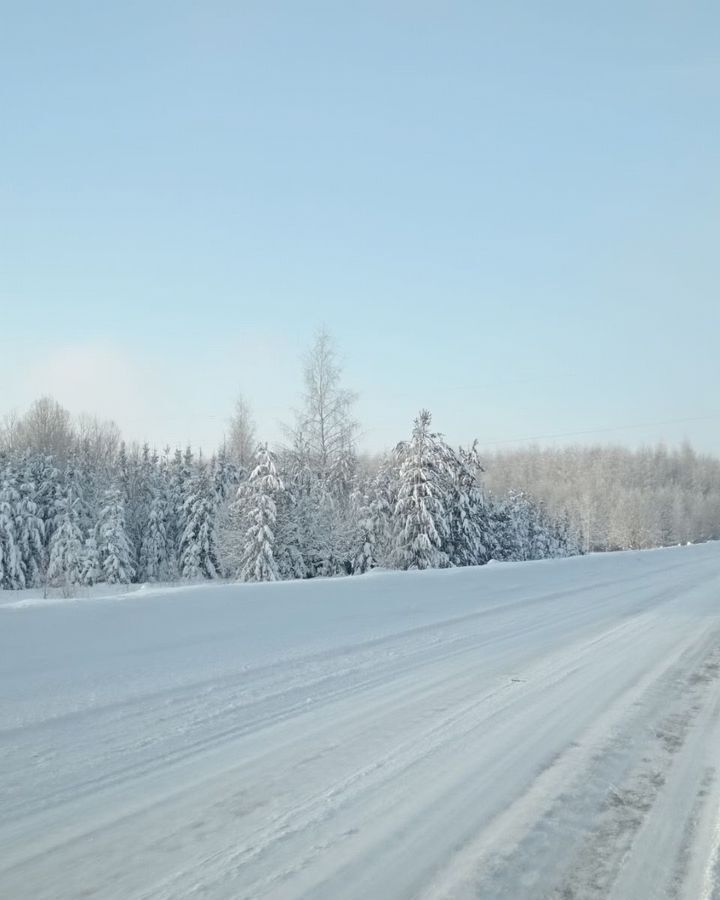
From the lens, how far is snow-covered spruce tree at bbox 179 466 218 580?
4591cm

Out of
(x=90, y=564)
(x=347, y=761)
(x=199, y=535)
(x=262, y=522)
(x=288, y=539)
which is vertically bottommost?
(x=90, y=564)

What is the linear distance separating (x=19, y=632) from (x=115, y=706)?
280cm

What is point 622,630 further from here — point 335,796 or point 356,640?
point 335,796

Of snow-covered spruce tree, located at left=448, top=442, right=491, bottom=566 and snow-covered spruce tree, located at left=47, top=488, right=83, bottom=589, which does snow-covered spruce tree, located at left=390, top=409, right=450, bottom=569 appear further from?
snow-covered spruce tree, located at left=47, top=488, right=83, bottom=589

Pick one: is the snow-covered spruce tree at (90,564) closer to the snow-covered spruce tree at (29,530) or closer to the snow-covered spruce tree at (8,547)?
the snow-covered spruce tree at (29,530)

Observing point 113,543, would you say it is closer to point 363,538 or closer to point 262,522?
point 262,522

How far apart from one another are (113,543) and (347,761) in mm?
44978

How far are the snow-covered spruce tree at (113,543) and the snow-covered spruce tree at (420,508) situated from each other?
68.2ft

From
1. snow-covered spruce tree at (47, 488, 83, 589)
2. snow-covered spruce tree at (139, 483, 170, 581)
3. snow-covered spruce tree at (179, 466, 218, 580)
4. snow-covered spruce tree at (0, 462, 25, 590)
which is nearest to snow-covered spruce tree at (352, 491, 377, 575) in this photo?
snow-covered spruce tree at (179, 466, 218, 580)

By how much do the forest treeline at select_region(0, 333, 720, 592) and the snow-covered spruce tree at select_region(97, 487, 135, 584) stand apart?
0.08 metres

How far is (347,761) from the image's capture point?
183 inches

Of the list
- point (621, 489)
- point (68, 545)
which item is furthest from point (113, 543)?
point (621, 489)

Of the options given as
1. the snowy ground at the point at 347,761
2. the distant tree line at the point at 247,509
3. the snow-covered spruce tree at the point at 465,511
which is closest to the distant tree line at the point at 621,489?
the distant tree line at the point at 247,509

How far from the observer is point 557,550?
6600cm
